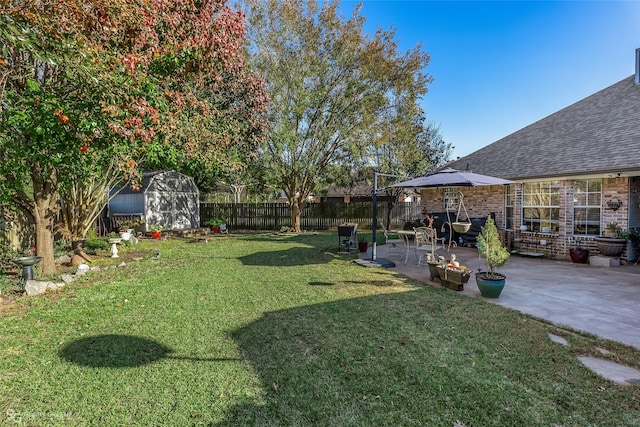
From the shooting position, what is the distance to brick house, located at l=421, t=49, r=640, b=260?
26.8ft

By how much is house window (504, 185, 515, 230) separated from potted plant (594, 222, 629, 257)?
2864 mm

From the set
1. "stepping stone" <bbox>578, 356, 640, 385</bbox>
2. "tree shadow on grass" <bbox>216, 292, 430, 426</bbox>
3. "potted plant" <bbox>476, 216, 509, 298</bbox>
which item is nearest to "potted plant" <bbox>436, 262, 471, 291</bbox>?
"potted plant" <bbox>476, 216, 509, 298</bbox>

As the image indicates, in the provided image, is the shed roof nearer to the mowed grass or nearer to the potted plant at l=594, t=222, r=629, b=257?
the mowed grass

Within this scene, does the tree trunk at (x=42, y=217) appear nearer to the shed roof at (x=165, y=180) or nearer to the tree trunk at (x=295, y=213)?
the shed roof at (x=165, y=180)

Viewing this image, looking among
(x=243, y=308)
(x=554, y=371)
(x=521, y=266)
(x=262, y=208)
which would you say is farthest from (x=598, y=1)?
(x=262, y=208)

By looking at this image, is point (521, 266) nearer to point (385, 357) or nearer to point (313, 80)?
point (385, 357)

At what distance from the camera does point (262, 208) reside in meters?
18.8

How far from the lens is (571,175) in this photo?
8727mm

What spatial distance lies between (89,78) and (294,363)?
164 inches

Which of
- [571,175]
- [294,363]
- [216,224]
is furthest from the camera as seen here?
[216,224]

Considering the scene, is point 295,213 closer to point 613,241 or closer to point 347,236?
point 347,236

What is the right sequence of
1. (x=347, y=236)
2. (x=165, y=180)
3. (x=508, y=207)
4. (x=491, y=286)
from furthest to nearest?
(x=165, y=180)
(x=508, y=207)
(x=347, y=236)
(x=491, y=286)

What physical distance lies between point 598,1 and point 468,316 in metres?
9.92

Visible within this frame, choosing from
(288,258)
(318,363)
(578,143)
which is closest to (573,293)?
(318,363)
